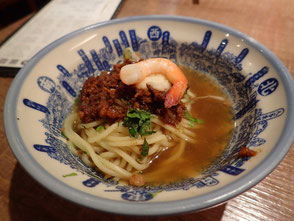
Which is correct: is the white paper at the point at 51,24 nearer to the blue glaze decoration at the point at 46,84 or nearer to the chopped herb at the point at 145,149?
the blue glaze decoration at the point at 46,84

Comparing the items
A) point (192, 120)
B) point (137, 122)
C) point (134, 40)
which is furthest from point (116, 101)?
point (134, 40)

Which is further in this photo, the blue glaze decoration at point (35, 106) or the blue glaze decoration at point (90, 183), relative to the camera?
the blue glaze decoration at point (35, 106)

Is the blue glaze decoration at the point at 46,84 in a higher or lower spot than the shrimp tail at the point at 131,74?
lower

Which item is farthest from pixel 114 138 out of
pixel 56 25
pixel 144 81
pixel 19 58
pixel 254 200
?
pixel 56 25

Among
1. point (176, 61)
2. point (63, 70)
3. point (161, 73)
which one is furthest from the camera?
point (176, 61)

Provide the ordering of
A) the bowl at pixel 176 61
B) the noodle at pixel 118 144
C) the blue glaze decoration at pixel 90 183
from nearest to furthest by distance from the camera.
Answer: the bowl at pixel 176 61, the blue glaze decoration at pixel 90 183, the noodle at pixel 118 144

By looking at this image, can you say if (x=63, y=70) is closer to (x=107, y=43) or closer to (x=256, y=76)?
(x=107, y=43)

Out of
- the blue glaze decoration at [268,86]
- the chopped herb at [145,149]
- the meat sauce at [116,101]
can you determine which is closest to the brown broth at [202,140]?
the chopped herb at [145,149]
